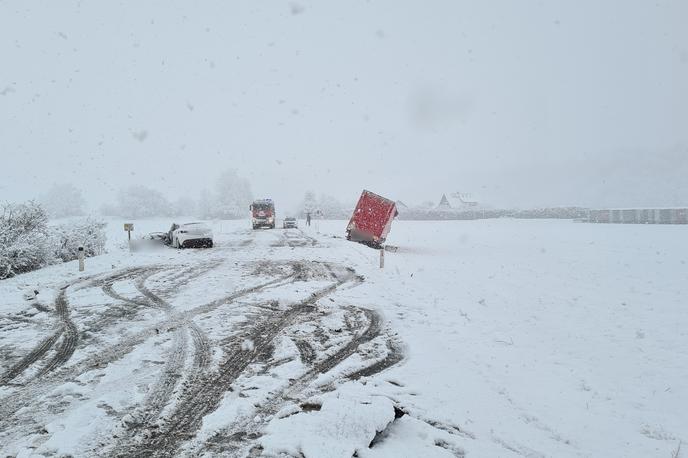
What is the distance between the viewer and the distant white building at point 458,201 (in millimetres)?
91894

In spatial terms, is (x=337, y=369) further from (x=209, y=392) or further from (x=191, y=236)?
(x=191, y=236)

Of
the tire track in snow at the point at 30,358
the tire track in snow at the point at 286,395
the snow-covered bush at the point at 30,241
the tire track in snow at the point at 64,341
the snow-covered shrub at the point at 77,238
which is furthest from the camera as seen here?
the snow-covered shrub at the point at 77,238

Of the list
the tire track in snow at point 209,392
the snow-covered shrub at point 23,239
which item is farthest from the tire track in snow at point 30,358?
the snow-covered shrub at point 23,239

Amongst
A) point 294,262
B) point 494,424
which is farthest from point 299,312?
point 294,262

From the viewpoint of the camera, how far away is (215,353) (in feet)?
19.9

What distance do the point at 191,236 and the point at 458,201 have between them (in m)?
81.9

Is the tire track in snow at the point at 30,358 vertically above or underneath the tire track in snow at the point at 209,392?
underneath

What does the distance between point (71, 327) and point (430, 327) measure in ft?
23.1

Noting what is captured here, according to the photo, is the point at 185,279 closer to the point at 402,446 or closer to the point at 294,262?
the point at 294,262

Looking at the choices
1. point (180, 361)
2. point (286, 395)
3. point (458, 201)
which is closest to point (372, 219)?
point (180, 361)

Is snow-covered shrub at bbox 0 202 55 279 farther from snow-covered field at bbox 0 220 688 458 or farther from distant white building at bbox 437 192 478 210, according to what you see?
Result: distant white building at bbox 437 192 478 210

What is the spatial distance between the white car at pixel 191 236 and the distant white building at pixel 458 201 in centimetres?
7635

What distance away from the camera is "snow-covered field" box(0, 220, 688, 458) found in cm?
384

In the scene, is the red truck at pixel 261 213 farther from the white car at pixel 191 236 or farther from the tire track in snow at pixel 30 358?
the tire track in snow at pixel 30 358
